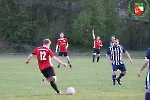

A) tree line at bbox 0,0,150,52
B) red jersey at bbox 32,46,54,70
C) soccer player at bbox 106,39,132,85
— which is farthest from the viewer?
tree line at bbox 0,0,150,52

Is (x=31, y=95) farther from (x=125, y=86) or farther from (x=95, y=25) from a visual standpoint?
(x=95, y=25)

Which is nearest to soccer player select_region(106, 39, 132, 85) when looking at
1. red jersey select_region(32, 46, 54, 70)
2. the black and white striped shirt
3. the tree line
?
the black and white striped shirt

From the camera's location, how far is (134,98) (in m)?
11.7

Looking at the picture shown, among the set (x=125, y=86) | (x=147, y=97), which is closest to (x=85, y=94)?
(x=125, y=86)

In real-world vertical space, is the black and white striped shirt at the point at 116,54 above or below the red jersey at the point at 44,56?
below

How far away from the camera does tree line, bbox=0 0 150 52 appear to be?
45.3 meters

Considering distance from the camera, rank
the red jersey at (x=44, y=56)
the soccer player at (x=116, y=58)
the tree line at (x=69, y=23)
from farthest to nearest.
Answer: the tree line at (x=69, y=23) < the soccer player at (x=116, y=58) < the red jersey at (x=44, y=56)

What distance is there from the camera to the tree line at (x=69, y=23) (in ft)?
149

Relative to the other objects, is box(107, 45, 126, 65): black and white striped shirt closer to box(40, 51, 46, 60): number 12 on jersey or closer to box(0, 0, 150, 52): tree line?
box(40, 51, 46, 60): number 12 on jersey

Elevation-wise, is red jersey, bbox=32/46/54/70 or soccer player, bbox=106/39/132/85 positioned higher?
red jersey, bbox=32/46/54/70

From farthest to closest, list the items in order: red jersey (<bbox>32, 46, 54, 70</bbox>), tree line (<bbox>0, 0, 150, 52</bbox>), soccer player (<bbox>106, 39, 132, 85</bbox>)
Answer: tree line (<bbox>0, 0, 150, 52</bbox>)
soccer player (<bbox>106, 39, 132, 85</bbox>)
red jersey (<bbox>32, 46, 54, 70</bbox>)

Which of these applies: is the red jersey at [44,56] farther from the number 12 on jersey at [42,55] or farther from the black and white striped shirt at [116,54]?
the black and white striped shirt at [116,54]

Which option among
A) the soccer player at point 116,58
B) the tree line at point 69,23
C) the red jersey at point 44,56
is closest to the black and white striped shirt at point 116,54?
the soccer player at point 116,58

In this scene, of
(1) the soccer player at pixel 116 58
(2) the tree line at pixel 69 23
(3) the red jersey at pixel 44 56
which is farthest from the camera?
(2) the tree line at pixel 69 23
